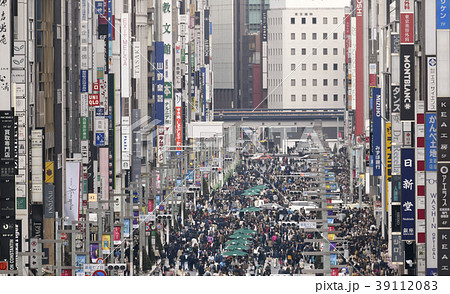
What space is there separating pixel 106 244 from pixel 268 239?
825 centimetres

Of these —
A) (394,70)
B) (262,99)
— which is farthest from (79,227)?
(262,99)

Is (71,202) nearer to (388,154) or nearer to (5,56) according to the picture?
(5,56)

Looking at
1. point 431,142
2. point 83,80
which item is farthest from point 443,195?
point 83,80

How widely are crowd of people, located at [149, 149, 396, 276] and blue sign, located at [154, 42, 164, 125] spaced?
5.40m

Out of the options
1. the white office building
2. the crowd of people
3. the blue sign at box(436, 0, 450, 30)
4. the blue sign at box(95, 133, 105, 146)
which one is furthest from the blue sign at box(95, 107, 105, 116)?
the white office building

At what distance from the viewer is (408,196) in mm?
24797

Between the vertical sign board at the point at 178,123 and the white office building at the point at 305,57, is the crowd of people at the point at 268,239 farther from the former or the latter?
the white office building at the point at 305,57

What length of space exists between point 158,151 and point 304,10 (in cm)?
5266

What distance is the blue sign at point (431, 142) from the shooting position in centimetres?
2355

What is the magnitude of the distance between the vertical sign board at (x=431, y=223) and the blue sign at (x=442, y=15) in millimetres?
3314

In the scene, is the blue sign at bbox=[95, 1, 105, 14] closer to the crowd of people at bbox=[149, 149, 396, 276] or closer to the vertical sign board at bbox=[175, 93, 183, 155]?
the crowd of people at bbox=[149, 149, 396, 276]

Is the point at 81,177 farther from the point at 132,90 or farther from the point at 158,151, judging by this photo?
the point at 158,151

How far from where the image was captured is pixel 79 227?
30391 mm

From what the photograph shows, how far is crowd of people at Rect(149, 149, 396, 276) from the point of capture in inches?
1082
